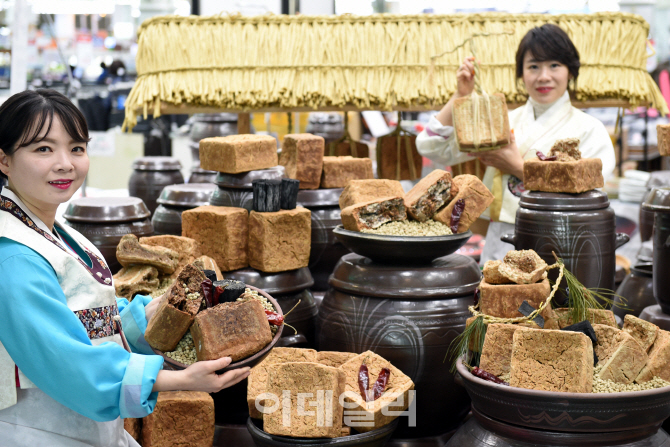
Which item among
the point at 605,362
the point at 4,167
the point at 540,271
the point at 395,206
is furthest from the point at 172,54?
the point at 605,362

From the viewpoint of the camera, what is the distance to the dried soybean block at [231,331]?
1.31 metres

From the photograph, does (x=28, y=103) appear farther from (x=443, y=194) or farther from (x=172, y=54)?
(x=172, y=54)

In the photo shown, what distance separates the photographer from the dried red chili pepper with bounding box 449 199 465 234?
A: 6.52 ft

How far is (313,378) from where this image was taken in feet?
5.29

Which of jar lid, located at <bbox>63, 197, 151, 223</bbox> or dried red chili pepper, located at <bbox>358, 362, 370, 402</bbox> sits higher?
jar lid, located at <bbox>63, 197, 151, 223</bbox>

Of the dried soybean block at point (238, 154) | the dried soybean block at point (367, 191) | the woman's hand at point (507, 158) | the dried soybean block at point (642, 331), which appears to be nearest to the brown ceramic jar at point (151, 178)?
the dried soybean block at point (238, 154)

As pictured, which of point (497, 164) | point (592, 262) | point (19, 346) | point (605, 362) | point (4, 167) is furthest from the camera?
point (497, 164)

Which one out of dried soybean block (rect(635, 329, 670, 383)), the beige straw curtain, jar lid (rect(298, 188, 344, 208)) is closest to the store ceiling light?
the beige straw curtain

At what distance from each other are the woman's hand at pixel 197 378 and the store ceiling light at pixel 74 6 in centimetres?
728

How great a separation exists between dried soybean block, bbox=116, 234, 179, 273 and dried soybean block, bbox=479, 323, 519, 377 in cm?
93

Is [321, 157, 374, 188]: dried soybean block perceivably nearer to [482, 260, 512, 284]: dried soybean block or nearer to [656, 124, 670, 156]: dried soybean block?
[482, 260, 512, 284]: dried soybean block

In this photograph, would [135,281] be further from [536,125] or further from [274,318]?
[536,125]

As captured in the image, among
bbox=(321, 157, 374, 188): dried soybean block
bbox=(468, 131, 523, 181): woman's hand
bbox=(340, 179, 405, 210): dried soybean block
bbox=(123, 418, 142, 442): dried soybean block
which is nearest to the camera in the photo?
bbox=(123, 418, 142, 442): dried soybean block

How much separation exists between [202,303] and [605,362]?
854mm
